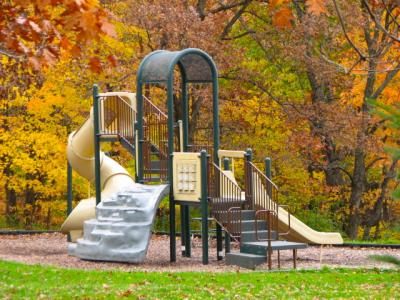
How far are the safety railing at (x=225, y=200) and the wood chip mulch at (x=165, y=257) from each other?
2.54 feet

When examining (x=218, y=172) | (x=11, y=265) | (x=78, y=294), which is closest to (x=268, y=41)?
(x=218, y=172)

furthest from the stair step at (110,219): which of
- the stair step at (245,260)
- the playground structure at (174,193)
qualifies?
the stair step at (245,260)

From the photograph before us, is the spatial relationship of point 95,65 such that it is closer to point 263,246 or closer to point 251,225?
point 263,246

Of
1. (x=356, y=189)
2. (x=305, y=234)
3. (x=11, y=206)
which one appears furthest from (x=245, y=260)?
(x=11, y=206)

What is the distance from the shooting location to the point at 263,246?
53.8 feet

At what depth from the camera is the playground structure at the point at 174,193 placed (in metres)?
17.2

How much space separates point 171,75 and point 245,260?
13.3ft

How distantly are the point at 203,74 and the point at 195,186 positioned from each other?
327 centimetres

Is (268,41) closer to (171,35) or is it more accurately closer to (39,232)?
(171,35)

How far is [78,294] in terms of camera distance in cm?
1141

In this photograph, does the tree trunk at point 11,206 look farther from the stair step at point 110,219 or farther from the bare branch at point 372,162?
the stair step at point 110,219

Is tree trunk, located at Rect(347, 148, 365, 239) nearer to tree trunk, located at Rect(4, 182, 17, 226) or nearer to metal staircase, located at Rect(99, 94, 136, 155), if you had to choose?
metal staircase, located at Rect(99, 94, 136, 155)

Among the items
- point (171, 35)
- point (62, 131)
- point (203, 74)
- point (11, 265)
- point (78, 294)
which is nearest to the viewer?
point (78, 294)

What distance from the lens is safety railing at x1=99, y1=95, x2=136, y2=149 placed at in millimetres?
19844
